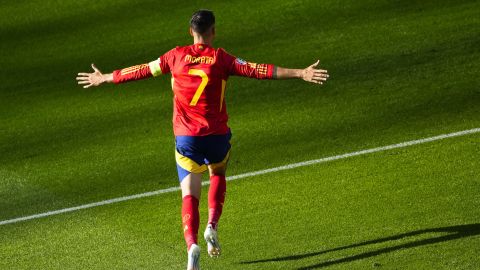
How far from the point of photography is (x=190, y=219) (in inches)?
382

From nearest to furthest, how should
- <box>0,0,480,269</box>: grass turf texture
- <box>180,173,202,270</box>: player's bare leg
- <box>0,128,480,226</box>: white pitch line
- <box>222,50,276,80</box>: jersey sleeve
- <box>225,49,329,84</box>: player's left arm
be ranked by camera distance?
<box>180,173,202,270</box>: player's bare leg → <box>225,49,329,84</box>: player's left arm → <box>222,50,276,80</box>: jersey sleeve → <box>0,0,480,269</box>: grass turf texture → <box>0,128,480,226</box>: white pitch line

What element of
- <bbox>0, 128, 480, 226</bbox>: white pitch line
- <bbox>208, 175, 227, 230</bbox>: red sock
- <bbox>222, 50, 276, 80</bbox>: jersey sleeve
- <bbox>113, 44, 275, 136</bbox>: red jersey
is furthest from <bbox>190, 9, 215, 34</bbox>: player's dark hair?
<bbox>0, 128, 480, 226</bbox>: white pitch line

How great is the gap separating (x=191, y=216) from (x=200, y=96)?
3.53 ft

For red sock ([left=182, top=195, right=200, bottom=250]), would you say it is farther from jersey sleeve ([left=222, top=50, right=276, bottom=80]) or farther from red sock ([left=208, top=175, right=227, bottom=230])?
jersey sleeve ([left=222, top=50, right=276, bottom=80])

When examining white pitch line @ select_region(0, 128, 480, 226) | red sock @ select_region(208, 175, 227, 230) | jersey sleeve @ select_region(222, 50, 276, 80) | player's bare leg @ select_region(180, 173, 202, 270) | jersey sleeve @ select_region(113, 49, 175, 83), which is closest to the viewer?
player's bare leg @ select_region(180, 173, 202, 270)

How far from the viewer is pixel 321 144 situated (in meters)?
13.3

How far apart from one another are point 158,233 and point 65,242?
3.20 ft

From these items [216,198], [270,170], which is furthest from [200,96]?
[270,170]

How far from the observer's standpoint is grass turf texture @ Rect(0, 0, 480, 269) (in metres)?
10.6

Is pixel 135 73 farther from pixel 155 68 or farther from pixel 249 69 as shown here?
pixel 249 69

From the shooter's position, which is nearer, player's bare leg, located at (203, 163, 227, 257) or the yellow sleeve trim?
player's bare leg, located at (203, 163, 227, 257)

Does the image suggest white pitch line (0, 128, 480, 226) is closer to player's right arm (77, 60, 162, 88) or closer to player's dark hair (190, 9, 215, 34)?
player's right arm (77, 60, 162, 88)

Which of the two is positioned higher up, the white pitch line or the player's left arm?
the player's left arm

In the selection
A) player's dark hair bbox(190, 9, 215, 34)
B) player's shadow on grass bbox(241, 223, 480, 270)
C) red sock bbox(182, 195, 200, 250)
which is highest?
player's dark hair bbox(190, 9, 215, 34)
